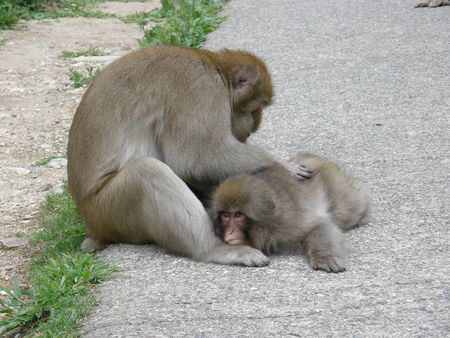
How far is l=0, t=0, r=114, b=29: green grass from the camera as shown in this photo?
12672 mm

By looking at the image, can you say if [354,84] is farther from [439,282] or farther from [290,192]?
[439,282]

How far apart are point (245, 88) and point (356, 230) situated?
110 centimetres

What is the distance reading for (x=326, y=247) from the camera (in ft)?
16.1

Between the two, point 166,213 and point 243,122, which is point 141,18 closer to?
point 243,122

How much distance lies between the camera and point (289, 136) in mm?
7512

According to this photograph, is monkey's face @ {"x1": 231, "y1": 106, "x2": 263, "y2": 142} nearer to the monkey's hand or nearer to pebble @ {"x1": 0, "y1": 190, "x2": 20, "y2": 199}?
the monkey's hand

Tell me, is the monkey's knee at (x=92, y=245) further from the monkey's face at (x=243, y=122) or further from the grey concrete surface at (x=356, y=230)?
the monkey's face at (x=243, y=122)

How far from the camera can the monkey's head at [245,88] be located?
217 inches

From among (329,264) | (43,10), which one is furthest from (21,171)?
(43,10)

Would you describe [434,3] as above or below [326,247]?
below

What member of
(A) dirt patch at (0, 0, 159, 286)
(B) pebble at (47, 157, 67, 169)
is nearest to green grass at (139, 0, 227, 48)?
(A) dirt patch at (0, 0, 159, 286)

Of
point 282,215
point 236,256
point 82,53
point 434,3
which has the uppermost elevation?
point 282,215

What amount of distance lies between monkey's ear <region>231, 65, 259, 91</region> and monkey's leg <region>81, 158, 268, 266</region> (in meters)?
0.80

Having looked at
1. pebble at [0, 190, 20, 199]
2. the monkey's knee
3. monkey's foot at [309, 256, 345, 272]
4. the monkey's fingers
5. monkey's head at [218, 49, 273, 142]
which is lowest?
pebble at [0, 190, 20, 199]
